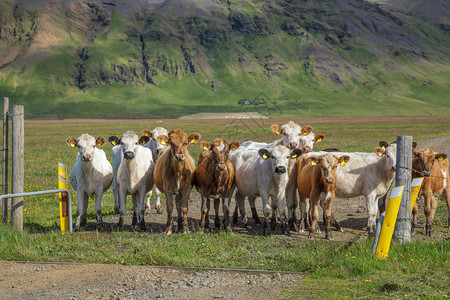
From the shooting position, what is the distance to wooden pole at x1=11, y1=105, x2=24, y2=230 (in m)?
12.7

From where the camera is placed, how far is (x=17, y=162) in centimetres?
1286

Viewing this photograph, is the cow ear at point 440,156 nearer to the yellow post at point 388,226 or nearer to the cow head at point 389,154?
the cow head at point 389,154

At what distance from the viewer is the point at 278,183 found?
1427 centimetres

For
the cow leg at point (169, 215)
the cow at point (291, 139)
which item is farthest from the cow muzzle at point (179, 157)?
the cow at point (291, 139)

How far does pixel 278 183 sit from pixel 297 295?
6320 millimetres

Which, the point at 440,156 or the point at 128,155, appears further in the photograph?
the point at 128,155

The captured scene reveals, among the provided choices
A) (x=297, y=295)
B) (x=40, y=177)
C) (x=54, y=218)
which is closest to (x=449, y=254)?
(x=297, y=295)

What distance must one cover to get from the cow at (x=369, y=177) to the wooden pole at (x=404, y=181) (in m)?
4.12

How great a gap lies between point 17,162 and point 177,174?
13.5 feet

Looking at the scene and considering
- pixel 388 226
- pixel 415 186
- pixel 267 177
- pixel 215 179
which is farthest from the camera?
pixel 267 177

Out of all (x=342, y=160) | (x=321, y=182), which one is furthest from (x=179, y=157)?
(x=342, y=160)

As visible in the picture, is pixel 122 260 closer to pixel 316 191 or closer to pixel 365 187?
pixel 316 191

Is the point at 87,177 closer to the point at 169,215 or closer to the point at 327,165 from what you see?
the point at 169,215

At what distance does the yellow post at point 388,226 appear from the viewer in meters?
9.58
